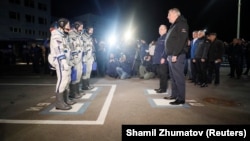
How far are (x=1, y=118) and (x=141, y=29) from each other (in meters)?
22.7

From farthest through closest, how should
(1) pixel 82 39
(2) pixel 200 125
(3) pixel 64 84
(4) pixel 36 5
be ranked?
(4) pixel 36 5 → (1) pixel 82 39 → (3) pixel 64 84 → (2) pixel 200 125

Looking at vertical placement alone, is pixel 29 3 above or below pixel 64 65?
above

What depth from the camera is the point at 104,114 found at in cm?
539

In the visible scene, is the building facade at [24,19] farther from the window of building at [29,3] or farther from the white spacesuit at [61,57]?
the white spacesuit at [61,57]

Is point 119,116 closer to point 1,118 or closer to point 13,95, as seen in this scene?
point 1,118

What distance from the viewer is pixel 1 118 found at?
17.1ft

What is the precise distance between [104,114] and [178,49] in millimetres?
2574

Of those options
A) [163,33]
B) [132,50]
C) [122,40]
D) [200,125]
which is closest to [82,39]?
[163,33]

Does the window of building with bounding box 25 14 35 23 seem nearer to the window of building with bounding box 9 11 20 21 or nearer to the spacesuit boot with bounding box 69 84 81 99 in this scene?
the window of building with bounding box 9 11 20 21

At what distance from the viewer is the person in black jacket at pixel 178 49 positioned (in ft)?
20.0

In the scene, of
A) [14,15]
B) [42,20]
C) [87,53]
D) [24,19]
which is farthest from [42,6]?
[87,53]

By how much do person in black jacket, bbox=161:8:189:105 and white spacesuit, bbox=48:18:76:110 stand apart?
8.99ft

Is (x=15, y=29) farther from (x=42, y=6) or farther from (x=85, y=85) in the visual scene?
(x=85, y=85)

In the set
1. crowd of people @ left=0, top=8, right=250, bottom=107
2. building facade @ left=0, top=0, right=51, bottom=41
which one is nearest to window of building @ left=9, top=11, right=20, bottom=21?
building facade @ left=0, top=0, right=51, bottom=41
